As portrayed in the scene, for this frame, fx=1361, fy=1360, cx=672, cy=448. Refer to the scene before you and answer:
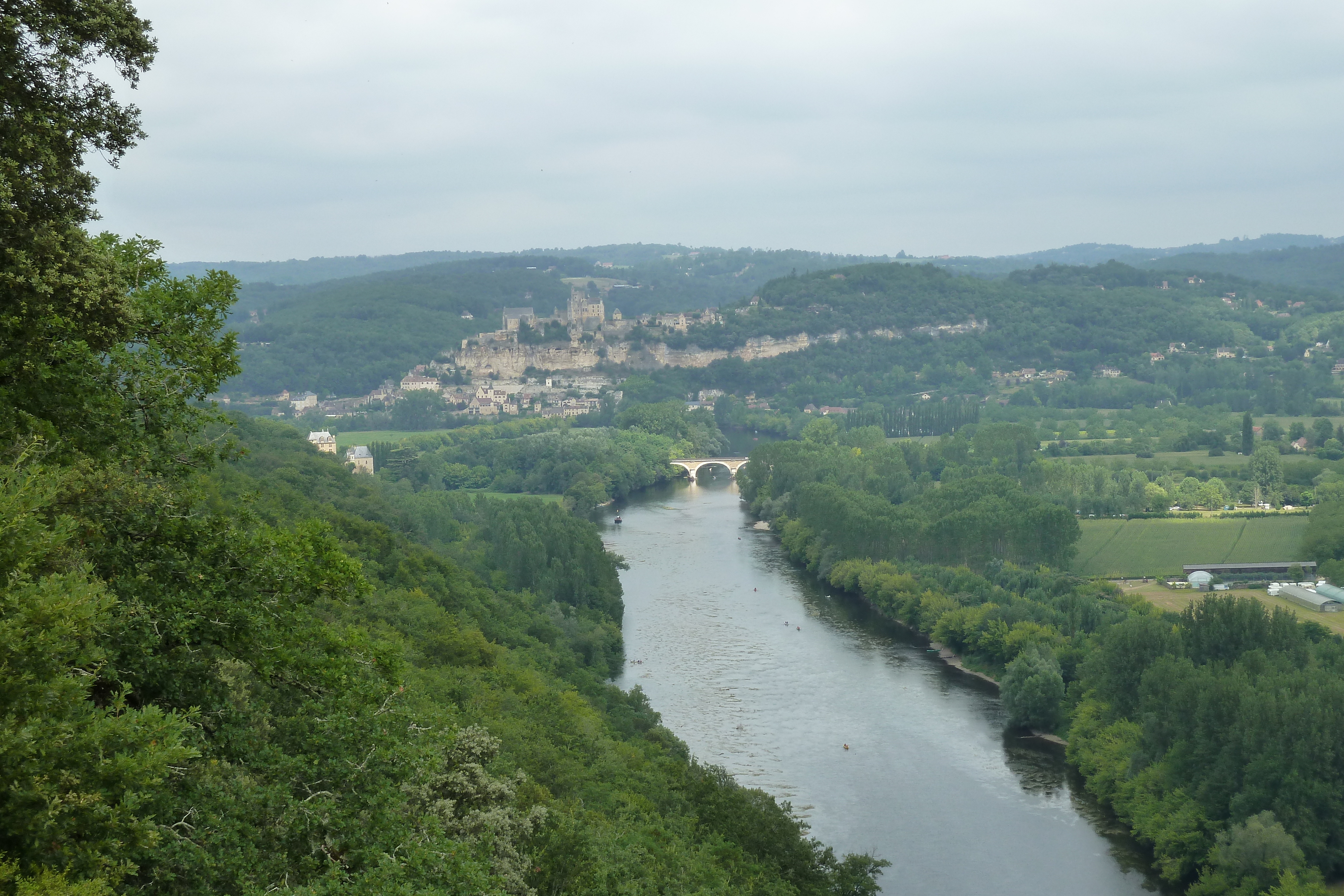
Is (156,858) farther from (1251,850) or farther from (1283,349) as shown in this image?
(1283,349)

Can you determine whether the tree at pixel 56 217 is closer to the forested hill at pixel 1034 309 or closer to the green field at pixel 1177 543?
the green field at pixel 1177 543

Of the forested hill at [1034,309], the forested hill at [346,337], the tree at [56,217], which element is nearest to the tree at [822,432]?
the forested hill at [1034,309]

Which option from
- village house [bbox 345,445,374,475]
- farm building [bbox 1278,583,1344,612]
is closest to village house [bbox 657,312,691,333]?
village house [bbox 345,445,374,475]

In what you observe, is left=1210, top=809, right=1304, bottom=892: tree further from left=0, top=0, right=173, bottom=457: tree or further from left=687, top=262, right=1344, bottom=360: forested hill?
left=687, top=262, right=1344, bottom=360: forested hill

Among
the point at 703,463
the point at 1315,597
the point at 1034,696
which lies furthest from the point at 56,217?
the point at 703,463

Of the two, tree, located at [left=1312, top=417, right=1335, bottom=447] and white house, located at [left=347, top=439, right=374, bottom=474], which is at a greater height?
tree, located at [left=1312, top=417, right=1335, bottom=447]

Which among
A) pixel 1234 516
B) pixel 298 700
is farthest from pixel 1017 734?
pixel 1234 516
